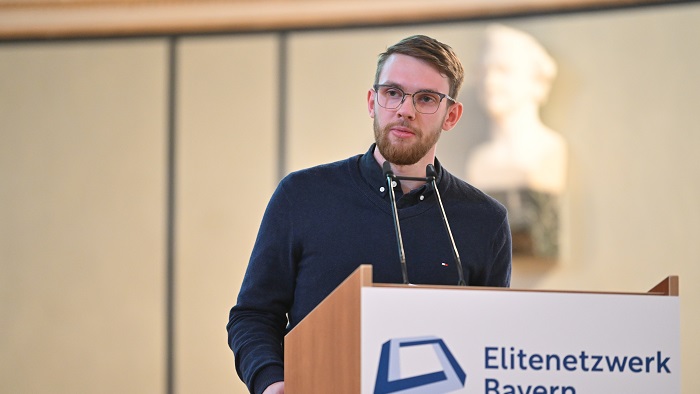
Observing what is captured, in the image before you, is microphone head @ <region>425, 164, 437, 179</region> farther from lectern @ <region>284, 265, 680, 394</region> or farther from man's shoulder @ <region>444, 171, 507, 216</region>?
lectern @ <region>284, 265, 680, 394</region>

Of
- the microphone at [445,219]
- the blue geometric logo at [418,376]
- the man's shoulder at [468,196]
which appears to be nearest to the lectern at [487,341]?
the blue geometric logo at [418,376]

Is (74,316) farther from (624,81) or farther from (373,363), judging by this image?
(373,363)

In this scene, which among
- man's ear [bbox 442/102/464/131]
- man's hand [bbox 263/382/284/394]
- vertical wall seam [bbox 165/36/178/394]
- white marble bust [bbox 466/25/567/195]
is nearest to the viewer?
man's hand [bbox 263/382/284/394]

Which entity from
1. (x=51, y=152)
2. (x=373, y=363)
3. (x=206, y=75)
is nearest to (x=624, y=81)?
(x=206, y=75)

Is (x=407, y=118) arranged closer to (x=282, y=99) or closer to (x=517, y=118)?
(x=517, y=118)

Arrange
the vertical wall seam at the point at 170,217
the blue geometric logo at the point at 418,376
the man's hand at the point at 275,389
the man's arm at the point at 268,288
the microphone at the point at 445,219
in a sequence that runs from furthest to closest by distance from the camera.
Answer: the vertical wall seam at the point at 170,217 < the man's arm at the point at 268,288 < the microphone at the point at 445,219 < the man's hand at the point at 275,389 < the blue geometric logo at the point at 418,376

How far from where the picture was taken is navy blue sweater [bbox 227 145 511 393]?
90.0 inches

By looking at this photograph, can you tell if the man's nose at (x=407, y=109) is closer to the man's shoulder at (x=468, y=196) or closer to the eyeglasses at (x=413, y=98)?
the eyeglasses at (x=413, y=98)

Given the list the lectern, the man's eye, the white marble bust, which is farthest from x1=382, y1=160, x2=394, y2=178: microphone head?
the white marble bust

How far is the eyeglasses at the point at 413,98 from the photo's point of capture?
2287 millimetres

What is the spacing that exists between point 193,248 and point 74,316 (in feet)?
2.52

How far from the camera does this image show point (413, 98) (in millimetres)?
2287

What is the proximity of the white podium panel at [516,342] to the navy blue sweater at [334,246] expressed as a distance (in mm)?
562

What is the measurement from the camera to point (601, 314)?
177cm
